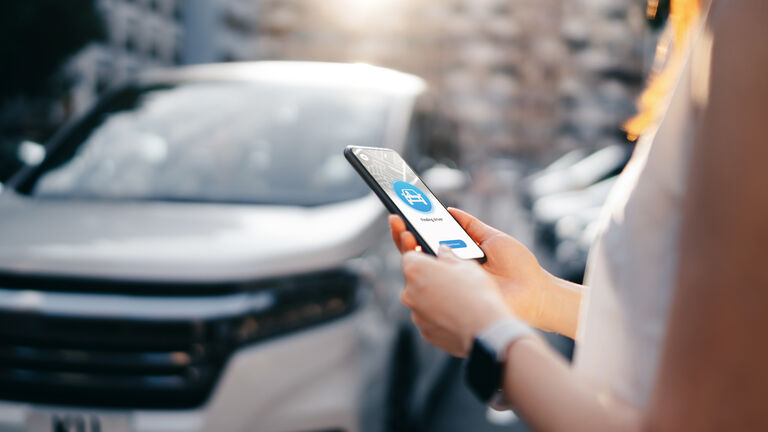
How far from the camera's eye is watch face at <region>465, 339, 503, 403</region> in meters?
0.88

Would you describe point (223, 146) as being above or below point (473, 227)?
below

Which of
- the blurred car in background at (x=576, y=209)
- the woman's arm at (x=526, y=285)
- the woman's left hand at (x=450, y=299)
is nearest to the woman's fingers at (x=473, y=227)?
the woman's arm at (x=526, y=285)

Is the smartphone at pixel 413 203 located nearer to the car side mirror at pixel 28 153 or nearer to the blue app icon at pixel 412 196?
the blue app icon at pixel 412 196

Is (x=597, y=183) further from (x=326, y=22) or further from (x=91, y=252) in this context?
(x=326, y=22)

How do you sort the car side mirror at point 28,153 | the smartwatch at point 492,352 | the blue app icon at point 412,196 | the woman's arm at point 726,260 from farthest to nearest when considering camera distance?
the car side mirror at point 28,153
the blue app icon at point 412,196
the smartwatch at point 492,352
the woman's arm at point 726,260

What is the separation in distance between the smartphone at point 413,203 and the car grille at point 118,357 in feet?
3.05

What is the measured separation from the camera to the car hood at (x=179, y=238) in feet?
6.79

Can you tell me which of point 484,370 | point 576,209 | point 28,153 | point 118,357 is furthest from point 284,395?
point 576,209

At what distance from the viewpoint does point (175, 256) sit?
2.09 meters

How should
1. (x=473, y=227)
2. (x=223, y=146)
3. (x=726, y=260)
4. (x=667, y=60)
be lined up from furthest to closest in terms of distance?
(x=223, y=146) → (x=473, y=227) → (x=667, y=60) → (x=726, y=260)

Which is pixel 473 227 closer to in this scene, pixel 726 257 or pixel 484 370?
pixel 484 370

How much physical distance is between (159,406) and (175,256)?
43 cm

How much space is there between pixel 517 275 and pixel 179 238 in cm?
131

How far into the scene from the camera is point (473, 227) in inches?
51.7
